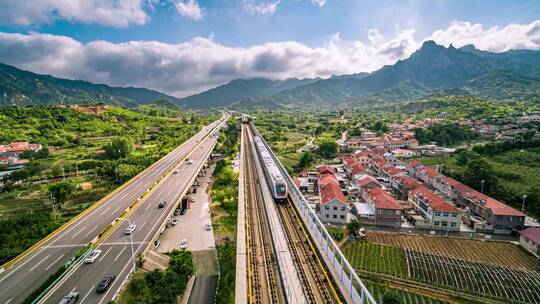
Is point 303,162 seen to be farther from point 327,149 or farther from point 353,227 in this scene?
point 353,227

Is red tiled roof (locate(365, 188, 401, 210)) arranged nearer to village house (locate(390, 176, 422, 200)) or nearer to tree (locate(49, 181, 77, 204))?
village house (locate(390, 176, 422, 200))

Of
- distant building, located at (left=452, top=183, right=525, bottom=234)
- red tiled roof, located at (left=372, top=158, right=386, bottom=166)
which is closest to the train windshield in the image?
distant building, located at (left=452, top=183, right=525, bottom=234)

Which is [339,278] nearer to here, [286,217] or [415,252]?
[286,217]

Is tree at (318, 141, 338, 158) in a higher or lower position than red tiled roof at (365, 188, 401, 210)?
higher

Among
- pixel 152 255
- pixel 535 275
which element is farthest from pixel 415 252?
pixel 152 255

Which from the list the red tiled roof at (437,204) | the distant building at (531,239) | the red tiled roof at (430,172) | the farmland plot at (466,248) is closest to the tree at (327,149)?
the red tiled roof at (430,172)

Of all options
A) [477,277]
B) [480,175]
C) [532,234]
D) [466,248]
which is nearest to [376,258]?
[477,277]
